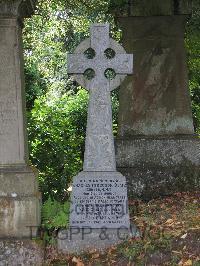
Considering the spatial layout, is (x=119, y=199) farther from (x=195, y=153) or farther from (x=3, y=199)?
(x=195, y=153)

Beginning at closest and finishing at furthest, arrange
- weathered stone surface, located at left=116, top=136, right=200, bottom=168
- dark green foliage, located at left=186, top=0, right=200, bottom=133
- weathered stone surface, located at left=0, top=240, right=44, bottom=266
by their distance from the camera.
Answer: weathered stone surface, located at left=0, top=240, right=44, bottom=266
weathered stone surface, located at left=116, top=136, right=200, bottom=168
dark green foliage, located at left=186, top=0, right=200, bottom=133

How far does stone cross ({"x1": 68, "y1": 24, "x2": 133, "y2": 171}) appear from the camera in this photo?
6.16 m

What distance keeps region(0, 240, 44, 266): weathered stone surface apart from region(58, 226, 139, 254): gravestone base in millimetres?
271

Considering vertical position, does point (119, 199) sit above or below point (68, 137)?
below

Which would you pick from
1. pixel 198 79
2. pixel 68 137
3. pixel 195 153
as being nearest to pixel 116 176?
pixel 195 153

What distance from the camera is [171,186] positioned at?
321 inches

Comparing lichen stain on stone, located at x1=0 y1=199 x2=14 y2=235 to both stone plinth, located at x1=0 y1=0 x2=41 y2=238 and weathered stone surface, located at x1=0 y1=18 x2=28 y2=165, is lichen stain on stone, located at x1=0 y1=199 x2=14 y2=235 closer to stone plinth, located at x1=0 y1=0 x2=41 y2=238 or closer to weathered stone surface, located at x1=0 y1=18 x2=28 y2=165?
stone plinth, located at x1=0 y1=0 x2=41 y2=238

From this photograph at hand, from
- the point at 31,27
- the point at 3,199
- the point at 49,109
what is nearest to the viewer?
the point at 3,199

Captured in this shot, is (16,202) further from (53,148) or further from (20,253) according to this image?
(53,148)

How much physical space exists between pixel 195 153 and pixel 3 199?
143 inches

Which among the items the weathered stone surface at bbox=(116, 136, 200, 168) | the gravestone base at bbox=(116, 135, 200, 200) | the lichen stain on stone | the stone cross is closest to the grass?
the lichen stain on stone

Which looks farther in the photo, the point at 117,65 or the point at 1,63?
the point at 117,65

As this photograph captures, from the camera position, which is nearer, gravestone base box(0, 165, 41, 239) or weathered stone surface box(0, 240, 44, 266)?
weathered stone surface box(0, 240, 44, 266)

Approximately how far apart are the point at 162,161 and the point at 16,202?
3.15m
